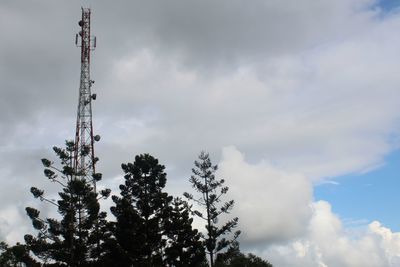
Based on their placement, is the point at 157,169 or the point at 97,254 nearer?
the point at 97,254

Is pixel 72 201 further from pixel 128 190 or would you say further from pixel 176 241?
pixel 176 241

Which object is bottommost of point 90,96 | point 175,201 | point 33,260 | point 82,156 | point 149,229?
point 33,260

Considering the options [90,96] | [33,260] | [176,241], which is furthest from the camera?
[176,241]

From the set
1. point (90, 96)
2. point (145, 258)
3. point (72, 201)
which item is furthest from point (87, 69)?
point (145, 258)

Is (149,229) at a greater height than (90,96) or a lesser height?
lesser

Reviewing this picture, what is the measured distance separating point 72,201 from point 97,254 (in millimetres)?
5148

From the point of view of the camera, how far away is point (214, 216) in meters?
42.9

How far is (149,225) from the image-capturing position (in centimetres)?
4534

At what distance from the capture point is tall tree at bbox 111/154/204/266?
43.4 metres

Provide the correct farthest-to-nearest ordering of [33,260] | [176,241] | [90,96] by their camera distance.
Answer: [176,241], [90,96], [33,260]

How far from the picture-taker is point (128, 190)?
4759 centimetres

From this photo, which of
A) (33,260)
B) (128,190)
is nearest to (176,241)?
(128,190)

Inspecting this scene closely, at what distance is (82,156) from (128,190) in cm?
692

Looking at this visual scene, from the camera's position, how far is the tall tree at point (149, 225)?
43406 mm
